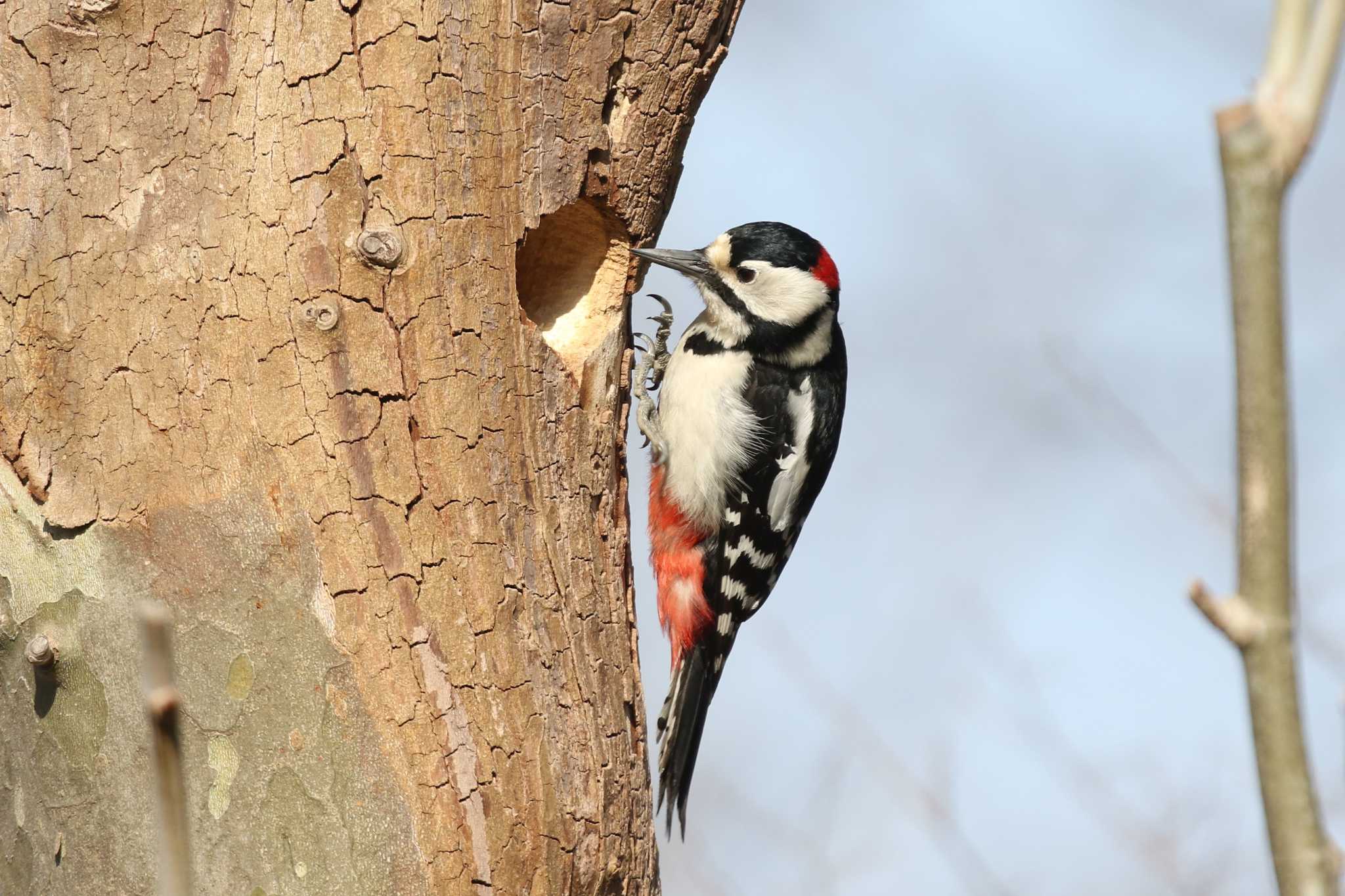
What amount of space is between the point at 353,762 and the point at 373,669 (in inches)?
5.8

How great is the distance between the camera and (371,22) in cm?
238

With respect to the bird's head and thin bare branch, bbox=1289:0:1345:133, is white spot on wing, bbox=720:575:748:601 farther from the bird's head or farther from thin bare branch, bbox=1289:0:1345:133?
thin bare branch, bbox=1289:0:1345:133

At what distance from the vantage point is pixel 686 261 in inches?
141

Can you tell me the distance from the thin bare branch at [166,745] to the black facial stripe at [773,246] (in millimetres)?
3066

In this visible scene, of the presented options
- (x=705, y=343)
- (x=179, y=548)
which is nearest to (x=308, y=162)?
(x=179, y=548)

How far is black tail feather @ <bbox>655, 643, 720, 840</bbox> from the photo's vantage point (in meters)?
3.47

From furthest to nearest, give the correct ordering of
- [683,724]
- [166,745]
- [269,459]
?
[683,724], [269,459], [166,745]

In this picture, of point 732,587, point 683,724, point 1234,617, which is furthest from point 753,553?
point 1234,617

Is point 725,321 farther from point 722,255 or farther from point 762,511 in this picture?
point 762,511

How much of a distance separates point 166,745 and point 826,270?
3212 millimetres

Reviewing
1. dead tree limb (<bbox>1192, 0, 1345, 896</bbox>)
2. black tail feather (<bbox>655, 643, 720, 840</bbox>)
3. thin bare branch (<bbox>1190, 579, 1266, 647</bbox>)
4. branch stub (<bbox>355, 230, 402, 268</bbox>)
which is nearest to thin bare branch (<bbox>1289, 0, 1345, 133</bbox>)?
dead tree limb (<bbox>1192, 0, 1345, 896</bbox>)

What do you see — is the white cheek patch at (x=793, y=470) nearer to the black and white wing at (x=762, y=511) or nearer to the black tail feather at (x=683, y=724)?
the black and white wing at (x=762, y=511)

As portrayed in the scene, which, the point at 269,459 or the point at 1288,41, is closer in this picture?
the point at 1288,41

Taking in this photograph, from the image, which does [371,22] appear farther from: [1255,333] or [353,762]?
[1255,333]
